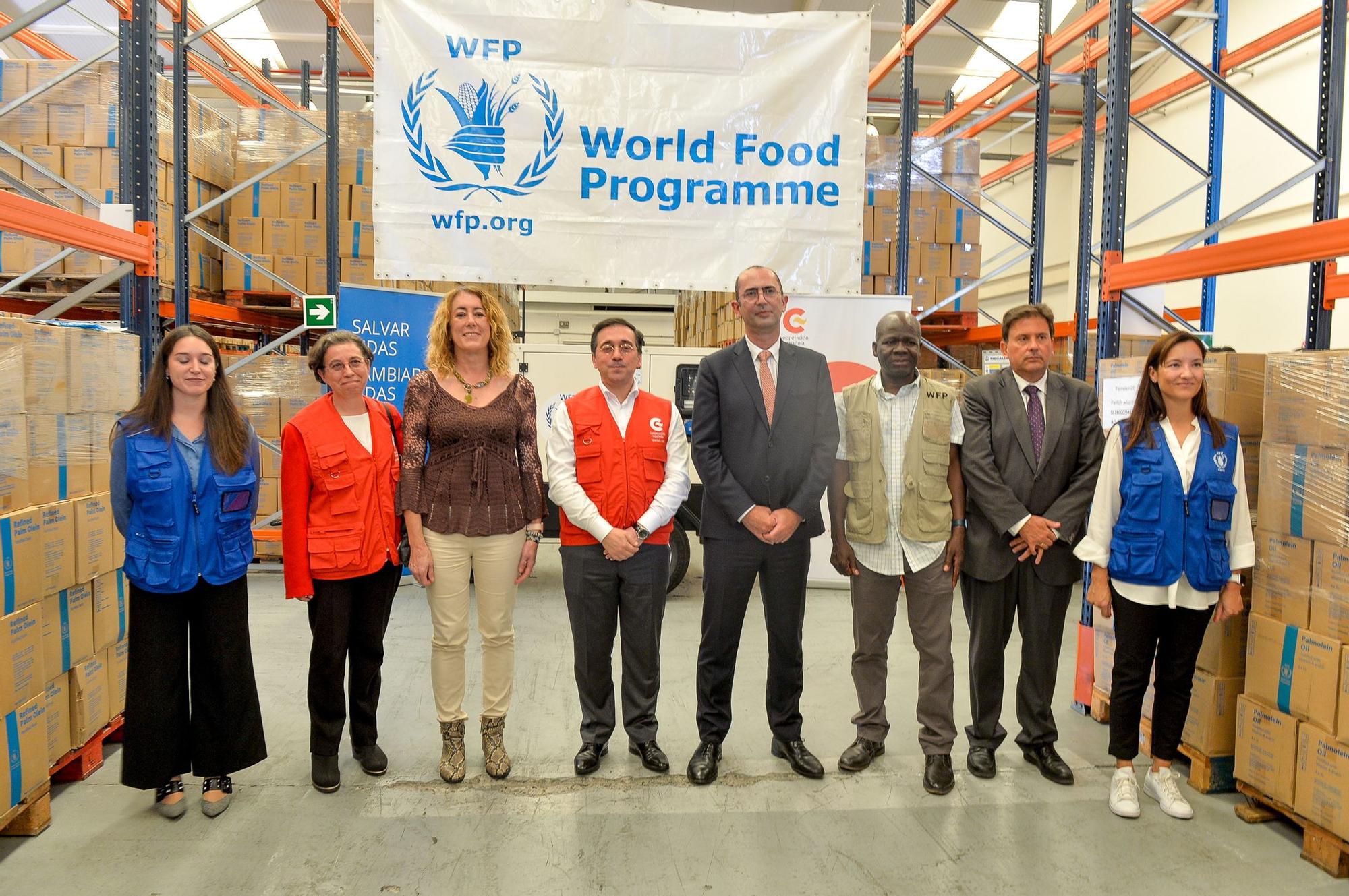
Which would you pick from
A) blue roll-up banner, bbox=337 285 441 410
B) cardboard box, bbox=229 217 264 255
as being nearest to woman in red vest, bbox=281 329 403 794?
blue roll-up banner, bbox=337 285 441 410

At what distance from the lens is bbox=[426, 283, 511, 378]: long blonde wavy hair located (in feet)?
9.18

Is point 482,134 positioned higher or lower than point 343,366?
higher

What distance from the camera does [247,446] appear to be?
8.78ft

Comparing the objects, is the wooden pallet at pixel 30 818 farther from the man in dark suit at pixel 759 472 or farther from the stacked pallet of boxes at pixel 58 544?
the man in dark suit at pixel 759 472

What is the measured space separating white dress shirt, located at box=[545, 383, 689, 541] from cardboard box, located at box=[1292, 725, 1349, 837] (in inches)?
78.1

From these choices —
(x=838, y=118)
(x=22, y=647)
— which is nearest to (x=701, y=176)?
(x=838, y=118)

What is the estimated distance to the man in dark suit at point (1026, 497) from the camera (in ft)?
9.42

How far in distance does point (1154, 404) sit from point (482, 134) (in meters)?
3.33

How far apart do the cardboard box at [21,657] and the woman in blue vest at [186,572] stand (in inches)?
9.8

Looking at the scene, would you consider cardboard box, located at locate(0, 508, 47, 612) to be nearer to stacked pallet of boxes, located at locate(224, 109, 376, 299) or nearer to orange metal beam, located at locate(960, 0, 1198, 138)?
stacked pallet of boxes, located at locate(224, 109, 376, 299)

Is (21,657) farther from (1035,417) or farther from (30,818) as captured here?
(1035,417)

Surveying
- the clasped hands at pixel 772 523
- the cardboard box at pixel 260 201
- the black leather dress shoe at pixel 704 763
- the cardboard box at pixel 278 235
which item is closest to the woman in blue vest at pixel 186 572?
the black leather dress shoe at pixel 704 763

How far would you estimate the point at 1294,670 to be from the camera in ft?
8.50

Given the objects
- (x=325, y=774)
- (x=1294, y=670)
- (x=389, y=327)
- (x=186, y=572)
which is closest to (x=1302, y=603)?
(x=1294, y=670)
